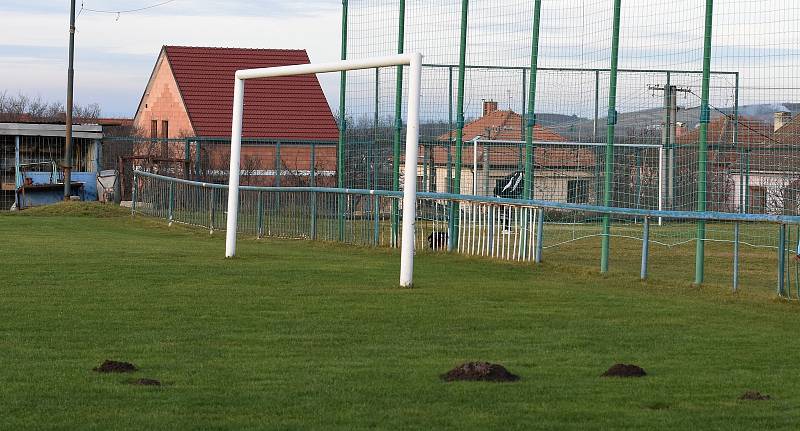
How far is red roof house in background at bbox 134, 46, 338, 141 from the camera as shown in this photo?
48.3 meters

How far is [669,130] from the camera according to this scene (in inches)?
1112

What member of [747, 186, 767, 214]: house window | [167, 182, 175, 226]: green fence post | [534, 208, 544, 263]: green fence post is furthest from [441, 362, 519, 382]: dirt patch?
[167, 182, 175, 226]: green fence post

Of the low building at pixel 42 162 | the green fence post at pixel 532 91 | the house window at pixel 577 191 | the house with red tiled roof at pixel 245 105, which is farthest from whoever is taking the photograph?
the house with red tiled roof at pixel 245 105

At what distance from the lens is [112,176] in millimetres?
42062

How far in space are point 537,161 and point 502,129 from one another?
129cm

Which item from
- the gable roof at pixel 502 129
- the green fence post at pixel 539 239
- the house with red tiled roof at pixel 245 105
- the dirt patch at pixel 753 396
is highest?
the house with red tiled roof at pixel 245 105

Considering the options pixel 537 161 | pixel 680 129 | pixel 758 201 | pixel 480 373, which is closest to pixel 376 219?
pixel 758 201

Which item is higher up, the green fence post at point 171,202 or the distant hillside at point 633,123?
the distant hillside at point 633,123

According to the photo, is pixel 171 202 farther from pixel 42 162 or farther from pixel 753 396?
pixel 753 396

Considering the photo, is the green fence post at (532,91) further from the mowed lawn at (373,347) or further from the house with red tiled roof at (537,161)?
the house with red tiled roof at (537,161)

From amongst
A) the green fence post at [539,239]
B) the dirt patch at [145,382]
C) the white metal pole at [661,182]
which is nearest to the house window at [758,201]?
the white metal pole at [661,182]

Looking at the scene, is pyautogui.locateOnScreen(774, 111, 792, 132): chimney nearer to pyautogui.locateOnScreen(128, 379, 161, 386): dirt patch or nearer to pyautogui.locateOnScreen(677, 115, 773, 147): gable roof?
pyautogui.locateOnScreen(677, 115, 773, 147): gable roof

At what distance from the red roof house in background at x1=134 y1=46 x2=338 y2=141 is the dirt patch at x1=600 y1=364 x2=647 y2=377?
37.9m

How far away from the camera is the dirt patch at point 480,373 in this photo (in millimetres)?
8805
